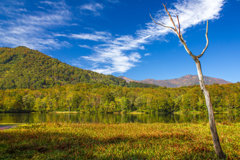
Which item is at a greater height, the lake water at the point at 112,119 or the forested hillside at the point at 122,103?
the forested hillside at the point at 122,103

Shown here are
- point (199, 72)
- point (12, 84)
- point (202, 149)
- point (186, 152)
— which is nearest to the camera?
point (199, 72)

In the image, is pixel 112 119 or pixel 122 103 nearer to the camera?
pixel 112 119

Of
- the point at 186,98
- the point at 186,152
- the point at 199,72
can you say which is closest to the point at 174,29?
the point at 199,72

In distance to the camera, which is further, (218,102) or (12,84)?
(12,84)

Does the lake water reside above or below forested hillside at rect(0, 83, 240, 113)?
below

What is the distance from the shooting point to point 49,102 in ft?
399

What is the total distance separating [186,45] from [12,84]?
220240 mm

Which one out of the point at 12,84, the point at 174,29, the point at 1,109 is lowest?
the point at 1,109

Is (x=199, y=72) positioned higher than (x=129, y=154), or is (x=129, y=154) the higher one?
(x=199, y=72)

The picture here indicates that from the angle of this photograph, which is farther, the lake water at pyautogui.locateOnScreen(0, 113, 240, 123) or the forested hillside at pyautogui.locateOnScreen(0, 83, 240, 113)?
the forested hillside at pyautogui.locateOnScreen(0, 83, 240, 113)

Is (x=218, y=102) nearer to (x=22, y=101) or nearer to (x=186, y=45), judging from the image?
(x=186, y=45)

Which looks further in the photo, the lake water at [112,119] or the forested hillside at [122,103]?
the forested hillside at [122,103]

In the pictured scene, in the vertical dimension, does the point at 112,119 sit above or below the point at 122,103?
below

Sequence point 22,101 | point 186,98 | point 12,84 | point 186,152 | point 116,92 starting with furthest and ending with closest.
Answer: point 12,84 < point 116,92 < point 22,101 < point 186,98 < point 186,152
